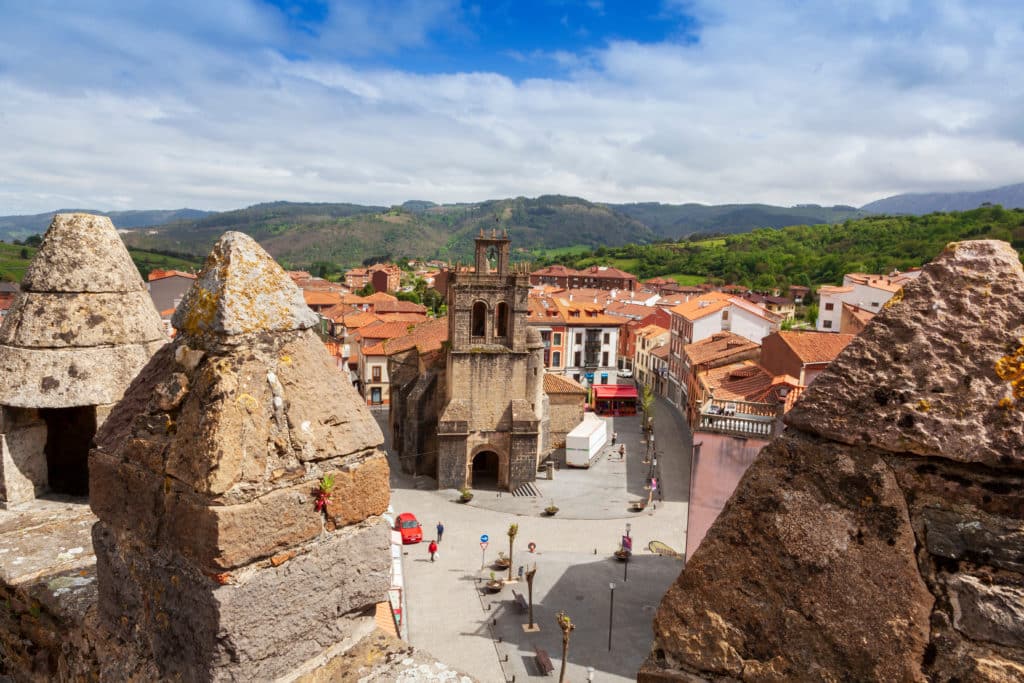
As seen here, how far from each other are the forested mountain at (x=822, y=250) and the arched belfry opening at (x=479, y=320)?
67.8 metres

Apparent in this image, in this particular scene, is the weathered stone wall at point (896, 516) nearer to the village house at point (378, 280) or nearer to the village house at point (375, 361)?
the village house at point (375, 361)

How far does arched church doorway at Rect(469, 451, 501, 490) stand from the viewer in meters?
31.8

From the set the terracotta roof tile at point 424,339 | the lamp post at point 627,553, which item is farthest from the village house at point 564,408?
the lamp post at point 627,553

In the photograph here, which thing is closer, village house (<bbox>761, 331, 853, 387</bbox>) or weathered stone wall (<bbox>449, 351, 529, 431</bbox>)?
village house (<bbox>761, 331, 853, 387</bbox>)

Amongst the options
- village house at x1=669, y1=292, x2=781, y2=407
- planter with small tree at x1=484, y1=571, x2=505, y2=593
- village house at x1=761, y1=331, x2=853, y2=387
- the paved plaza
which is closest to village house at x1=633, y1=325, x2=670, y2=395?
village house at x1=669, y1=292, x2=781, y2=407

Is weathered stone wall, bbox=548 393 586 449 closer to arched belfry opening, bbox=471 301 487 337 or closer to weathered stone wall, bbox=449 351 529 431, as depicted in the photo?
weathered stone wall, bbox=449 351 529 431

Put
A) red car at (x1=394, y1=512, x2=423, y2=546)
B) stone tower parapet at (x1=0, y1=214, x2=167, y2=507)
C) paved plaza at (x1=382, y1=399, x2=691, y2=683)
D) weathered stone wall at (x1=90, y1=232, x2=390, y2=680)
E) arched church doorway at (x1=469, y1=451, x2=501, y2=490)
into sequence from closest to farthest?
1. weathered stone wall at (x1=90, y1=232, x2=390, y2=680)
2. stone tower parapet at (x1=0, y1=214, x2=167, y2=507)
3. paved plaza at (x1=382, y1=399, x2=691, y2=683)
4. red car at (x1=394, y1=512, x2=423, y2=546)
5. arched church doorway at (x1=469, y1=451, x2=501, y2=490)

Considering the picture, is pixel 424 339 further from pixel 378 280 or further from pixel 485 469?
pixel 378 280

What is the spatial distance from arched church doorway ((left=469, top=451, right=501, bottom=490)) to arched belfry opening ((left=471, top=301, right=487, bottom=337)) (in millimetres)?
6114

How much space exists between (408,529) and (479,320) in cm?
1041

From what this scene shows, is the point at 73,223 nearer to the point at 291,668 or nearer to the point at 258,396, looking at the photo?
the point at 258,396

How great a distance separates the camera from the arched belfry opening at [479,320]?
3034cm

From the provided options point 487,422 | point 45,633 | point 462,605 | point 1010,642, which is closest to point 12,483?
point 45,633

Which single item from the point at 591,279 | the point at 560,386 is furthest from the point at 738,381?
the point at 591,279
